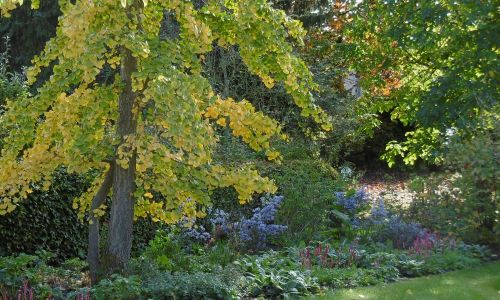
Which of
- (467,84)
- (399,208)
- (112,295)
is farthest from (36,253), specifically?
(467,84)

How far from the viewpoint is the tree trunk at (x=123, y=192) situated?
18.6 ft

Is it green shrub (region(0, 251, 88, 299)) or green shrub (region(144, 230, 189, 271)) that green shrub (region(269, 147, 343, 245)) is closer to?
green shrub (region(144, 230, 189, 271))

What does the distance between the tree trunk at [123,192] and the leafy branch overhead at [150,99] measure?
86 mm

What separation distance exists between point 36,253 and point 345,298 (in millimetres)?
3585

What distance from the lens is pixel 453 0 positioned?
920 cm

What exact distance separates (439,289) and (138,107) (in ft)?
11.7

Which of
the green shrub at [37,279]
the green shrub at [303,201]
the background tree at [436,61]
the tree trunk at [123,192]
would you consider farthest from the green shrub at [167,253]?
the background tree at [436,61]

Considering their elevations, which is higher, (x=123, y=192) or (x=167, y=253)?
(x=123, y=192)

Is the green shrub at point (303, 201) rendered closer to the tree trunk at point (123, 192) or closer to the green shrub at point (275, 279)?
the green shrub at point (275, 279)

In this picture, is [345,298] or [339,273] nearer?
[345,298]

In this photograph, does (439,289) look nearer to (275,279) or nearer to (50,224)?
(275,279)

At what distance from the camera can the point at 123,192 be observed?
575 centimetres

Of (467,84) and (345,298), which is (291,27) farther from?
(467,84)

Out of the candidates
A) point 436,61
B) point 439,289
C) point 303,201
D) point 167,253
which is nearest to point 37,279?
point 167,253
